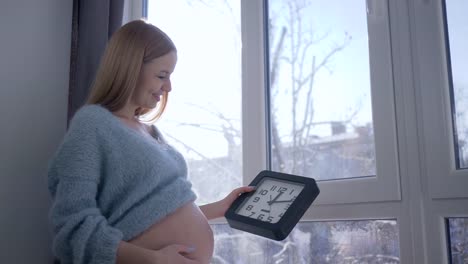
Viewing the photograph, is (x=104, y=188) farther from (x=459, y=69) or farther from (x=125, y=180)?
(x=459, y=69)

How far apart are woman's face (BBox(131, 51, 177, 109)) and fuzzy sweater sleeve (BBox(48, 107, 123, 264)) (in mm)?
167

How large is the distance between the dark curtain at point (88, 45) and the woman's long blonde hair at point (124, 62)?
43cm

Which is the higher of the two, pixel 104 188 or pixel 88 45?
→ pixel 88 45

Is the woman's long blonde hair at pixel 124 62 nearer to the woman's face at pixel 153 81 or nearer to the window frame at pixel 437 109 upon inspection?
the woman's face at pixel 153 81

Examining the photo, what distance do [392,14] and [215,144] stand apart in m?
0.74

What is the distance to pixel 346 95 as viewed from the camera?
1.40 metres

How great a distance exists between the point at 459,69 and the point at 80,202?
0.99m

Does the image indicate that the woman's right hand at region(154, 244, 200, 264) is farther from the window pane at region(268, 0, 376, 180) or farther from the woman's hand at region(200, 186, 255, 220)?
the window pane at region(268, 0, 376, 180)

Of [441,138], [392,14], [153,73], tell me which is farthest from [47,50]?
[441,138]

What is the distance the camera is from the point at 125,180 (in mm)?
1077

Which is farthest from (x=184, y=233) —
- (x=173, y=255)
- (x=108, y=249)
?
(x=108, y=249)

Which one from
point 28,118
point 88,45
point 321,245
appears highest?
point 88,45

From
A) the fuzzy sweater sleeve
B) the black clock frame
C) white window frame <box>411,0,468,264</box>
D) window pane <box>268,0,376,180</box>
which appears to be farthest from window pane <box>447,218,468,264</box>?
the fuzzy sweater sleeve

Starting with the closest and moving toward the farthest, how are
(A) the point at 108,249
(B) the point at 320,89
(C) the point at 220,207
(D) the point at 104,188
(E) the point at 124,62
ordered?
(A) the point at 108,249, (D) the point at 104,188, (E) the point at 124,62, (C) the point at 220,207, (B) the point at 320,89
